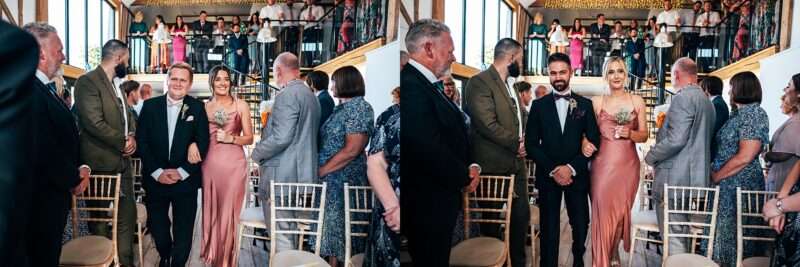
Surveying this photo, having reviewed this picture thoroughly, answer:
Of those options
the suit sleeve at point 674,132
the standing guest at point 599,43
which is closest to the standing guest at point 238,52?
the standing guest at point 599,43

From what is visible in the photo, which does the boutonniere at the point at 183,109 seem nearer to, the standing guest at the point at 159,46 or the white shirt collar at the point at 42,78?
the standing guest at the point at 159,46

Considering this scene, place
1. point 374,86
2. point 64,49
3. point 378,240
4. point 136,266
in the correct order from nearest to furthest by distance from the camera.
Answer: point 64,49, point 136,266, point 374,86, point 378,240

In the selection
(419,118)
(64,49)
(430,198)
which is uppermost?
(64,49)

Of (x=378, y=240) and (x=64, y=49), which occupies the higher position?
(x=64, y=49)

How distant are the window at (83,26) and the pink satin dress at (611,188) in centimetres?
186

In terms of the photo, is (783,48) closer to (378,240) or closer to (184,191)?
(378,240)

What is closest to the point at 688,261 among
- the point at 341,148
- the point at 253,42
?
the point at 341,148

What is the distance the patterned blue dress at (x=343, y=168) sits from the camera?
3138 mm

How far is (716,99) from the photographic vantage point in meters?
3.14

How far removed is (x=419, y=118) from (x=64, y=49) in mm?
1386

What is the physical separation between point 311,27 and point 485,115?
0.76 metres

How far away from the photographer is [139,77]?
282 centimetres

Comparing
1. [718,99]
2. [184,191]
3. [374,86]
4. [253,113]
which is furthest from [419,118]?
[718,99]

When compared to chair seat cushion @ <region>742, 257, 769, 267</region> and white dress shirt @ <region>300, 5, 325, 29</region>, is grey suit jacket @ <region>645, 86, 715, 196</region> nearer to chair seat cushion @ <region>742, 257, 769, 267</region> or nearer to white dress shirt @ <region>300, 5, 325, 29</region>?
chair seat cushion @ <region>742, 257, 769, 267</region>
